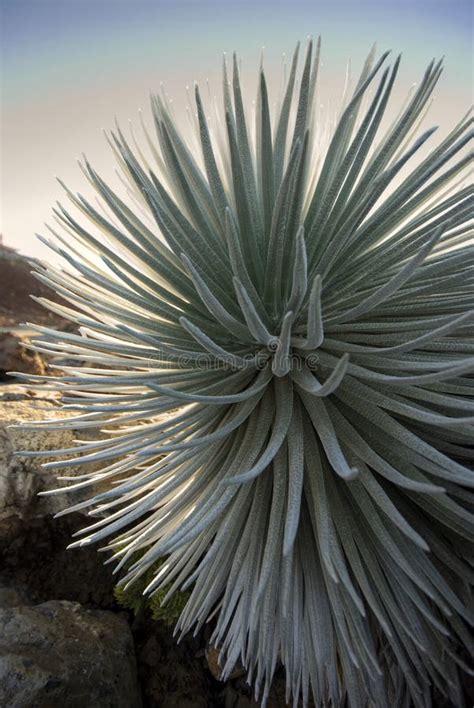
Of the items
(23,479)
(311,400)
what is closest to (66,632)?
(23,479)

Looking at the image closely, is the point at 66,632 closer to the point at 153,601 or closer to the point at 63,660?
the point at 63,660

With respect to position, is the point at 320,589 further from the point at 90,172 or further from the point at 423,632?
the point at 90,172

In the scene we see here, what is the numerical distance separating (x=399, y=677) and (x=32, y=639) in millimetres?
925

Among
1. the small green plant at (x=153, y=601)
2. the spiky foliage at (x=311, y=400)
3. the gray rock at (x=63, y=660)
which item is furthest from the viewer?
the small green plant at (x=153, y=601)

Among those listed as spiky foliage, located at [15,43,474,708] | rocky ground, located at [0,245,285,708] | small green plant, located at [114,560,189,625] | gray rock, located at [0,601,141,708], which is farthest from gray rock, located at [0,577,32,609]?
spiky foliage, located at [15,43,474,708]

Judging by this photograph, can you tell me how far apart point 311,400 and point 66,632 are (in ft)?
3.19

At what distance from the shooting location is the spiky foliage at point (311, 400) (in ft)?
3.33

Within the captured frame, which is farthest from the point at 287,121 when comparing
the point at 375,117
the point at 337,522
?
the point at 337,522

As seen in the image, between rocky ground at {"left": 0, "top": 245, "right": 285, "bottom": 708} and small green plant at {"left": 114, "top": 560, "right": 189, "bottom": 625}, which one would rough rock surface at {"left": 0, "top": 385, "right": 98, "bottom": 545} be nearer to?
rocky ground at {"left": 0, "top": 245, "right": 285, "bottom": 708}

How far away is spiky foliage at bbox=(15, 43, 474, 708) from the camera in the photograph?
1015mm

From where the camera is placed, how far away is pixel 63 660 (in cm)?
136

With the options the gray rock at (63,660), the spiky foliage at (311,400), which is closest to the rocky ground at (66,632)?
the gray rock at (63,660)

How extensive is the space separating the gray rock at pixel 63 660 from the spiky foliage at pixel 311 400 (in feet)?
1.02

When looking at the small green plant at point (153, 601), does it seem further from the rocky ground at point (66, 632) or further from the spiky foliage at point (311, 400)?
Answer: the spiky foliage at point (311, 400)
